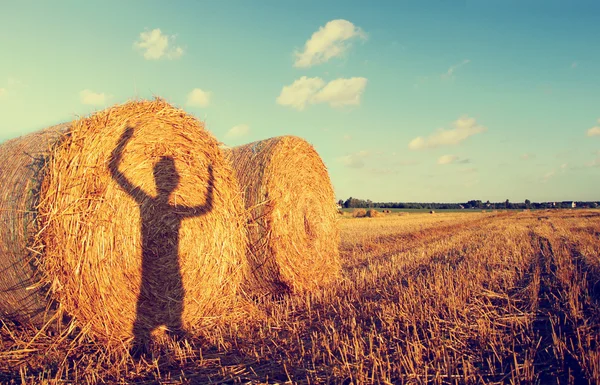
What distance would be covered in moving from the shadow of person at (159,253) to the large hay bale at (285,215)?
3.73 feet

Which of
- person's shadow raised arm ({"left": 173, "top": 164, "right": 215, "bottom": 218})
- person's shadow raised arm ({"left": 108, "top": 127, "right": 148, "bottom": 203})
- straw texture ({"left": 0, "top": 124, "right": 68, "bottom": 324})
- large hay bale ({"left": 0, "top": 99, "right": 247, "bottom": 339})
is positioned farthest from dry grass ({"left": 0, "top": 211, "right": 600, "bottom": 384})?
person's shadow raised arm ({"left": 108, "top": 127, "right": 148, "bottom": 203})

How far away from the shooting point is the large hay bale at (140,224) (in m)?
4.11

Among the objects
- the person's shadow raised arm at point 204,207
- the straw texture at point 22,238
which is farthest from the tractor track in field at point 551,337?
the straw texture at point 22,238

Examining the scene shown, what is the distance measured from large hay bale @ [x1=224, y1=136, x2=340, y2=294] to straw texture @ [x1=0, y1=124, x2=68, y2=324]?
8.81 ft

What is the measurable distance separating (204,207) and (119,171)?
1.28 m

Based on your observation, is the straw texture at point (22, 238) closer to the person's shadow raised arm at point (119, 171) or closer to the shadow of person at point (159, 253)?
the person's shadow raised arm at point (119, 171)

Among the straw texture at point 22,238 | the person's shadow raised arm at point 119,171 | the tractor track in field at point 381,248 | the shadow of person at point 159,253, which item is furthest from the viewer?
the tractor track in field at point 381,248

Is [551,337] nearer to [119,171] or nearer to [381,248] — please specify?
[119,171]

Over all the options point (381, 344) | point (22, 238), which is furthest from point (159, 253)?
point (381, 344)

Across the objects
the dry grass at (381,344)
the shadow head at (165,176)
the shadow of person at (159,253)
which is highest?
the shadow head at (165,176)

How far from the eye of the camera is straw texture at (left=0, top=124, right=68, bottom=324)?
13.2 feet

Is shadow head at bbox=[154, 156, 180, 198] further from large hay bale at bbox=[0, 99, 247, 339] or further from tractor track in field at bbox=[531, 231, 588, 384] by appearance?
tractor track in field at bbox=[531, 231, 588, 384]

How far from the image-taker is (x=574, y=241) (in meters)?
12.6

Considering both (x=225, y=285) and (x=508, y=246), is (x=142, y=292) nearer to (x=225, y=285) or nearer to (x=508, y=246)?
(x=225, y=285)
